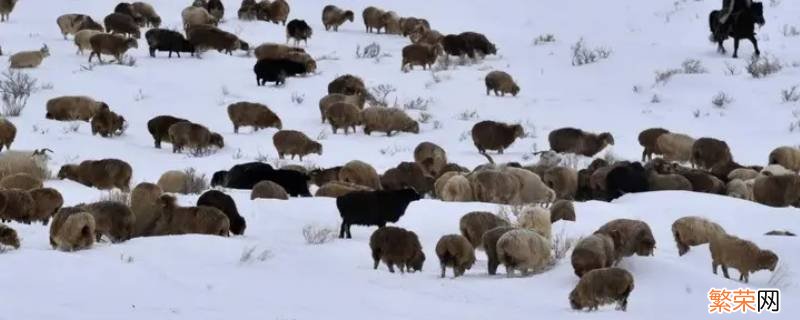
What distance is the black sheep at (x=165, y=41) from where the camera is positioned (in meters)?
25.0

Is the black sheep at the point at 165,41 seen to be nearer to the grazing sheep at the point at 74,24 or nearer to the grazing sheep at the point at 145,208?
the grazing sheep at the point at 74,24

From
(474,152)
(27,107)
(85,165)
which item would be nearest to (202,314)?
(85,165)

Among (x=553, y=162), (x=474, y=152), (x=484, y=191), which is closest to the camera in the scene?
(x=484, y=191)

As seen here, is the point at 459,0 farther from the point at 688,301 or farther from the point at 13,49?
the point at 688,301

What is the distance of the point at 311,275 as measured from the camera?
870 centimetres

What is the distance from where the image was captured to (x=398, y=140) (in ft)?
66.4

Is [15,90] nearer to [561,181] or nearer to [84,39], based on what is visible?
[84,39]

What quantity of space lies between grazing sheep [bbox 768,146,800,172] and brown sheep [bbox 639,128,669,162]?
6.49ft

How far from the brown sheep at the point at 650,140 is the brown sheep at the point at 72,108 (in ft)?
29.1

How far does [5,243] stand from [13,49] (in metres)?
17.4

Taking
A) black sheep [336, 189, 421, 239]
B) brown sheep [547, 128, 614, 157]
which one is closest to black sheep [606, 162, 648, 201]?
black sheep [336, 189, 421, 239]

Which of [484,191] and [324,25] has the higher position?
[324,25]

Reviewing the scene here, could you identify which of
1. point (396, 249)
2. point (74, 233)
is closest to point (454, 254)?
point (396, 249)

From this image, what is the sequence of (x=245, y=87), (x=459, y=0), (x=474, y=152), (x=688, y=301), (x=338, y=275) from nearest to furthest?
(x=688, y=301) → (x=338, y=275) → (x=474, y=152) → (x=245, y=87) → (x=459, y=0)
